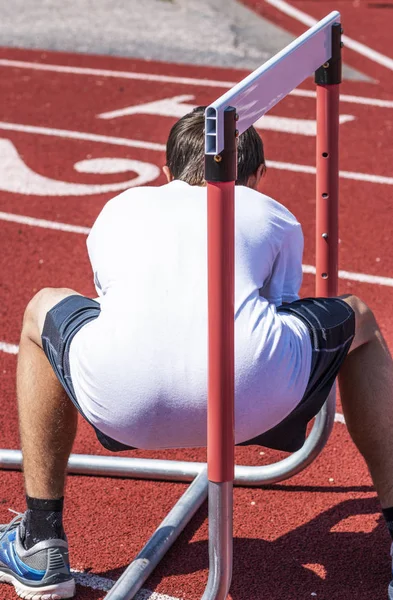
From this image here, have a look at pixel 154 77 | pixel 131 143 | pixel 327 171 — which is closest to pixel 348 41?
pixel 154 77

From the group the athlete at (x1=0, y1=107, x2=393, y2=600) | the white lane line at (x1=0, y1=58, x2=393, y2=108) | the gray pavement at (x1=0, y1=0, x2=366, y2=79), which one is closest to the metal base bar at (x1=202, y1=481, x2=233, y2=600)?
the athlete at (x1=0, y1=107, x2=393, y2=600)

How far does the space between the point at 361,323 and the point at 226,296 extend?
0.68 metres

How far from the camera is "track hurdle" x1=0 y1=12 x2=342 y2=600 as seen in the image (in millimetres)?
2270

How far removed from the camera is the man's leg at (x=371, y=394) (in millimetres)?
2869

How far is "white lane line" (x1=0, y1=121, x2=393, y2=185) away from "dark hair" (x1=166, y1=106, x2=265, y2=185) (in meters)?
3.99

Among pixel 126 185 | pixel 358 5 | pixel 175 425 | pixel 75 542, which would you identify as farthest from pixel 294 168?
pixel 358 5

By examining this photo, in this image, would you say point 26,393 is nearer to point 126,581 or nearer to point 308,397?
point 126,581

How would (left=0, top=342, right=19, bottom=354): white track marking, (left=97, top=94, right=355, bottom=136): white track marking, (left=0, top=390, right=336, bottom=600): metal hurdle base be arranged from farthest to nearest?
(left=97, top=94, right=355, bottom=136): white track marking < (left=0, top=342, right=19, bottom=354): white track marking < (left=0, top=390, right=336, bottom=600): metal hurdle base

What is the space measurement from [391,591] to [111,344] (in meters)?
1.06

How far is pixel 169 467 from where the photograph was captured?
3.60 meters

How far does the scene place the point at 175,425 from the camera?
8.50ft

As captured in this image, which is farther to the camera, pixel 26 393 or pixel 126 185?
pixel 126 185

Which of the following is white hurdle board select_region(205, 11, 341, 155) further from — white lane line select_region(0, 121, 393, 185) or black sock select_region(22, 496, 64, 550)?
white lane line select_region(0, 121, 393, 185)

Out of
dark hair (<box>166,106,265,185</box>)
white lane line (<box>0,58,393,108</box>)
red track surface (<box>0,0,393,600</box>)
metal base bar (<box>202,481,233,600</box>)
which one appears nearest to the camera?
metal base bar (<box>202,481,233,600</box>)
